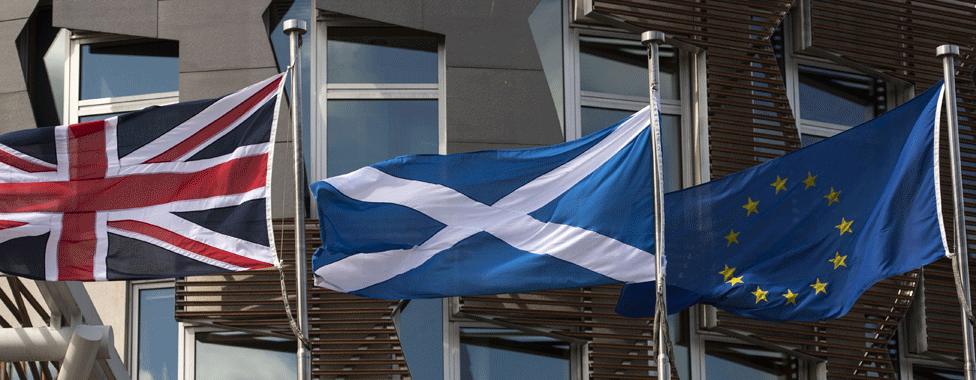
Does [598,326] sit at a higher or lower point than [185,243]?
lower

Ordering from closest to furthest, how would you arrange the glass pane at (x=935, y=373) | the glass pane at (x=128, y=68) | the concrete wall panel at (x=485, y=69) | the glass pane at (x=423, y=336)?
1. the glass pane at (x=423, y=336)
2. the concrete wall panel at (x=485, y=69)
3. the glass pane at (x=128, y=68)
4. the glass pane at (x=935, y=373)

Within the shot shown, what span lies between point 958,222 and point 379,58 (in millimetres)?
6517

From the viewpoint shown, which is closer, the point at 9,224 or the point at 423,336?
the point at 9,224

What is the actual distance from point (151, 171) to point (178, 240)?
2.25 ft

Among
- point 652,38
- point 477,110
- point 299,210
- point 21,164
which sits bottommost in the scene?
point 299,210

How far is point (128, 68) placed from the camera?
20516 mm

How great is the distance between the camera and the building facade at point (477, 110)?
19.4m

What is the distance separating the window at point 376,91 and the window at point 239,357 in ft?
6.23

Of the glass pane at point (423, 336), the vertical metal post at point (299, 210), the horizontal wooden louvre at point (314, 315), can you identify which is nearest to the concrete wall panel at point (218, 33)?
the horizontal wooden louvre at point (314, 315)

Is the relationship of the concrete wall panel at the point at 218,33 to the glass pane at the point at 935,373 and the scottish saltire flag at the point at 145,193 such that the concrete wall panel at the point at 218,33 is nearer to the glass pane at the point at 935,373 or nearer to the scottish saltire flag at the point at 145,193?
the scottish saltire flag at the point at 145,193

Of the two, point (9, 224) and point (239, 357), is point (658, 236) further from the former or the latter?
point (239, 357)

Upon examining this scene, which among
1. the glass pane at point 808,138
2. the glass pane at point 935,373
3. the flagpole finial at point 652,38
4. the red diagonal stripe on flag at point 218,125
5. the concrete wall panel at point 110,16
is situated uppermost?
the concrete wall panel at point 110,16

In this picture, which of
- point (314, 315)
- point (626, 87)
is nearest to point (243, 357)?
point (314, 315)

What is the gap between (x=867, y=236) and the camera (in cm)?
1614
